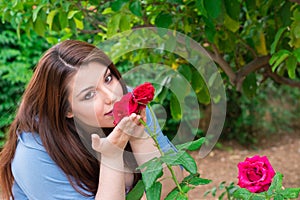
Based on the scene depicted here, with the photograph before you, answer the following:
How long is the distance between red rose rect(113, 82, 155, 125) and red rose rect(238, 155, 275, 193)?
0.28 meters

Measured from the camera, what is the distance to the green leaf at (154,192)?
3.76ft

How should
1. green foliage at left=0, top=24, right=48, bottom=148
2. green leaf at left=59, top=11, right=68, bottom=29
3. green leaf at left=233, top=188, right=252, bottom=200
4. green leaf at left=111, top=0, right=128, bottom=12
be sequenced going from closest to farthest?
green leaf at left=233, top=188, right=252, bottom=200 < green leaf at left=111, top=0, right=128, bottom=12 < green leaf at left=59, top=11, right=68, bottom=29 < green foliage at left=0, top=24, right=48, bottom=148

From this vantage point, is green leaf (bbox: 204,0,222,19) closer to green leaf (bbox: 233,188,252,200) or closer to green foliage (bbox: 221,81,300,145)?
green leaf (bbox: 233,188,252,200)

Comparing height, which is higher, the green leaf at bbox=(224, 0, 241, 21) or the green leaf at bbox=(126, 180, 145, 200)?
the green leaf at bbox=(224, 0, 241, 21)

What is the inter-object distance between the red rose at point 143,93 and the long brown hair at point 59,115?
34 cm

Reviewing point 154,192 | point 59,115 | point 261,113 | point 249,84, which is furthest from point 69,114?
point 261,113

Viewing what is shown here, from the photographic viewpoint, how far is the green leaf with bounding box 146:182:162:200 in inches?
45.1

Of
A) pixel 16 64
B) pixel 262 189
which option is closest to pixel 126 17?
pixel 262 189

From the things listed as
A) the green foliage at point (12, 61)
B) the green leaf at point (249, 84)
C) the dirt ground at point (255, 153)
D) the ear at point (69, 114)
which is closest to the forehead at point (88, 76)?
the ear at point (69, 114)

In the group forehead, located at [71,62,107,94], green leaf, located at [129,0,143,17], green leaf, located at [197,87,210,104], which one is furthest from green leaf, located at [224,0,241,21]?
forehead, located at [71,62,107,94]

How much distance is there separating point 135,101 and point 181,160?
171mm

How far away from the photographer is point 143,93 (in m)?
1.07

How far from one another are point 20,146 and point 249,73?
127 centimetres

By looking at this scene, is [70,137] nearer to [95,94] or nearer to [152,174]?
[95,94]
